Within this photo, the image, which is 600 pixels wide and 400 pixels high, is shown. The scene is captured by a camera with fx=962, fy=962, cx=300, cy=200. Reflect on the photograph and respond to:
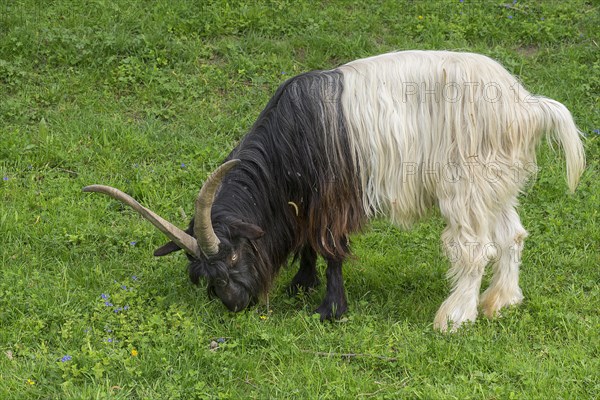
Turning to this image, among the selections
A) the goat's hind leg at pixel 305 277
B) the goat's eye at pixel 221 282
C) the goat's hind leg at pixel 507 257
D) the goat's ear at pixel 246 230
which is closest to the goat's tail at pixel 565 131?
the goat's hind leg at pixel 507 257

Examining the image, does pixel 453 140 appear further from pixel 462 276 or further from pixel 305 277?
pixel 305 277

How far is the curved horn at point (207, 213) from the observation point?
5.80 m

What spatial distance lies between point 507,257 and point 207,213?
2144mm

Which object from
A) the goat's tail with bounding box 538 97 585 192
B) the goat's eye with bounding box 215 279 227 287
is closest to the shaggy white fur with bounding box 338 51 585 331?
the goat's tail with bounding box 538 97 585 192

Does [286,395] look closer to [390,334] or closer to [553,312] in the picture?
[390,334]

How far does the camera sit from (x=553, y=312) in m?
6.44

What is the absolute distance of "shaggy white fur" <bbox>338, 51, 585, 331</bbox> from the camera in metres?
6.23

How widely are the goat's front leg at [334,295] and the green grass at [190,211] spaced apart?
11cm

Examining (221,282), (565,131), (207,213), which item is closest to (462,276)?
(565,131)

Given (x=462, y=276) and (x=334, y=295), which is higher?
(x=462, y=276)

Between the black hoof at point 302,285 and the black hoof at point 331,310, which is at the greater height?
the black hoof at point 331,310

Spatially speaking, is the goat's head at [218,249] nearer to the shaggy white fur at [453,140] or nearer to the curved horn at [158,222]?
the curved horn at [158,222]

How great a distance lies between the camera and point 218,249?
6168 millimetres

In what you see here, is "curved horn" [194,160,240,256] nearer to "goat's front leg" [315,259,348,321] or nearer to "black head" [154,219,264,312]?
"black head" [154,219,264,312]
